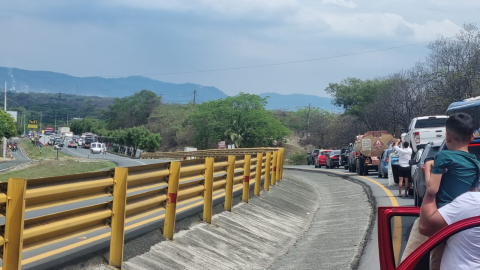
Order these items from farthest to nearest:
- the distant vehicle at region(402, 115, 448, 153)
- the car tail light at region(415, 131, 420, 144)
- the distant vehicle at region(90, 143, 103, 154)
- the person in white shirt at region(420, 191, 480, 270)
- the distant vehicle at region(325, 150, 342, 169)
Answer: the distant vehicle at region(90, 143, 103, 154), the distant vehicle at region(325, 150, 342, 169), the car tail light at region(415, 131, 420, 144), the distant vehicle at region(402, 115, 448, 153), the person in white shirt at region(420, 191, 480, 270)

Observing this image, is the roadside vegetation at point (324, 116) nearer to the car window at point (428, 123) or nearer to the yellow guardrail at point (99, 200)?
the car window at point (428, 123)

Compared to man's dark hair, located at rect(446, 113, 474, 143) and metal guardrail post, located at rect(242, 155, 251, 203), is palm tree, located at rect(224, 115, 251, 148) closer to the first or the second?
metal guardrail post, located at rect(242, 155, 251, 203)

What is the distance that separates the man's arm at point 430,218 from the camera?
4031 mm

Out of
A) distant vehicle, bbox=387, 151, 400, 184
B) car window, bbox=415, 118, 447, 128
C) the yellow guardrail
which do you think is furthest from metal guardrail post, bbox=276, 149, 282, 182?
the yellow guardrail

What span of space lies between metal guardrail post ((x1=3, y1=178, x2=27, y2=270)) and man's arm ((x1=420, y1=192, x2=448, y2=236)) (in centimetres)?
326

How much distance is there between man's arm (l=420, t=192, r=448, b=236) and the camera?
4.03m

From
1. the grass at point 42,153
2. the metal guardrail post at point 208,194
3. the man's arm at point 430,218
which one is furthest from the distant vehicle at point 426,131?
the grass at point 42,153

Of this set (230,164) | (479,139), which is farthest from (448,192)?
(230,164)

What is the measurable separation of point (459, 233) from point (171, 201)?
5.40m

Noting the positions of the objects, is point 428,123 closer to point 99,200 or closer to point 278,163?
point 278,163

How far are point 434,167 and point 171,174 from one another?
191 inches

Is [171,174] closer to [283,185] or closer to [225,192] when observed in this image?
[225,192]

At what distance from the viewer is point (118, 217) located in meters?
6.96

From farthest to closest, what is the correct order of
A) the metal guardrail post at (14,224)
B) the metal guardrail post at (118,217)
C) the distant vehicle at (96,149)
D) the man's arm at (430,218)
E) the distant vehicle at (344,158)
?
the distant vehicle at (96,149), the distant vehicle at (344,158), the metal guardrail post at (118,217), the metal guardrail post at (14,224), the man's arm at (430,218)
